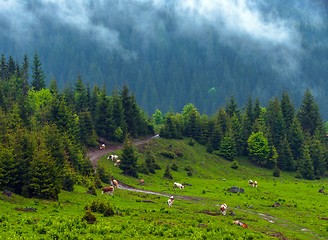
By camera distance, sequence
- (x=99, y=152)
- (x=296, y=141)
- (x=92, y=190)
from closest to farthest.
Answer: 1. (x=92, y=190)
2. (x=99, y=152)
3. (x=296, y=141)

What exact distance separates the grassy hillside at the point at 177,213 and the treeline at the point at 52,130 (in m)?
3.83

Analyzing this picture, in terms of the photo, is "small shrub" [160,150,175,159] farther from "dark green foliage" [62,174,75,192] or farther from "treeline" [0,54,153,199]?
"dark green foliage" [62,174,75,192]

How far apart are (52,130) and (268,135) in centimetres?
9678

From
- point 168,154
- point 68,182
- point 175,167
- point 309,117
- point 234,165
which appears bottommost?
point 68,182

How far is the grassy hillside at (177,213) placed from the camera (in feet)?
132

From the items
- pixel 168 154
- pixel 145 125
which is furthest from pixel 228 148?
pixel 145 125

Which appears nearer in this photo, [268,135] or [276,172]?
[276,172]

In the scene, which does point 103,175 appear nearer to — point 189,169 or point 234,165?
point 189,169

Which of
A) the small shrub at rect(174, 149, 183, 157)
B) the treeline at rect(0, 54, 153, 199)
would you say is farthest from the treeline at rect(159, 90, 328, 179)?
the treeline at rect(0, 54, 153, 199)

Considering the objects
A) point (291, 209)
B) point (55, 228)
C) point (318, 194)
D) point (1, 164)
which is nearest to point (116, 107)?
point (318, 194)

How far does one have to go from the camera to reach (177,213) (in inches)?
2235

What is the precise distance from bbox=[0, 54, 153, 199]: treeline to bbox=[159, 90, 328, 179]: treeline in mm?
16803

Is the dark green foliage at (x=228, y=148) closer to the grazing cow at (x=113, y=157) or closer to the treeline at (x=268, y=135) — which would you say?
the treeline at (x=268, y=135)

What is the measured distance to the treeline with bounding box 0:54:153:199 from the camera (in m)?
55.1
